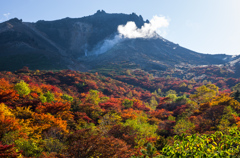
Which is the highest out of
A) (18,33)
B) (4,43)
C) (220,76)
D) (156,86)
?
(18,33)

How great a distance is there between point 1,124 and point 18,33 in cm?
21799

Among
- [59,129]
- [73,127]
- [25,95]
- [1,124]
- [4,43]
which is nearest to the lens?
[1,124]

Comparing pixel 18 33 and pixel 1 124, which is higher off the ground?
pixel 18 33

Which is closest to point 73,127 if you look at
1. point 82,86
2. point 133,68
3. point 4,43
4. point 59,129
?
point 59,129

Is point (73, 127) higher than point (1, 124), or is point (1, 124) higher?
point (1, 124)

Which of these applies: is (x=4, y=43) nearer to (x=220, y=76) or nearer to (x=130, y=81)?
(x=130, y=81)

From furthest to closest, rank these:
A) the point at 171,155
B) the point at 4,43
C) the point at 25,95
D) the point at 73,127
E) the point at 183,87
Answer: the point at 4,43 < the point at 183,87 < the point at 25,95 < the point at 73,127 < the point at 171,155

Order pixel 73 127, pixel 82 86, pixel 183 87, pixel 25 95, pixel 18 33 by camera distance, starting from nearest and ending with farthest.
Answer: pixel 73 127 < pixel 25 95 < pixel 82 86 < pixel 183 87 < pixel 18 33

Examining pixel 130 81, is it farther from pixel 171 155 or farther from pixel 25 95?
pixel 171 155

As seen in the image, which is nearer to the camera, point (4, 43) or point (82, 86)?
point (82, 86)

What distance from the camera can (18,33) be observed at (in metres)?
196

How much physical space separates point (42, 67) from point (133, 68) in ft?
308

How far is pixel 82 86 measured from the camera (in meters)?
85.4

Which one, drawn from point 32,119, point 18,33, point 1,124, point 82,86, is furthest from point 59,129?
point 18,33
